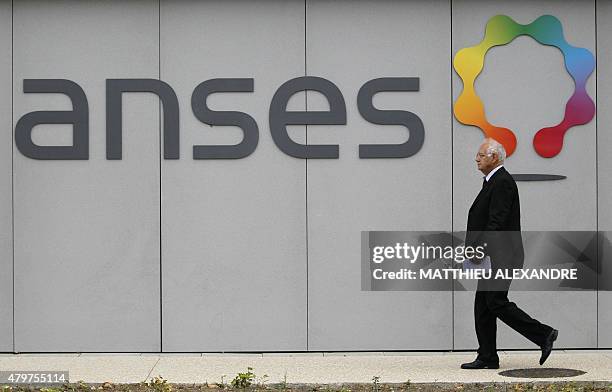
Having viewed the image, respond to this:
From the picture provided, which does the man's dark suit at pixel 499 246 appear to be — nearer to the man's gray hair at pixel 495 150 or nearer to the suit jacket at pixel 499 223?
the suit jacket at pixel 499 223

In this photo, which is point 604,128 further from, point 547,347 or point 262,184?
point 262,184

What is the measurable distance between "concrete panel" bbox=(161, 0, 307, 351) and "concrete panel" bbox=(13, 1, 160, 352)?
0.82 ft

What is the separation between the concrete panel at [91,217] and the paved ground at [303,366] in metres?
0.39

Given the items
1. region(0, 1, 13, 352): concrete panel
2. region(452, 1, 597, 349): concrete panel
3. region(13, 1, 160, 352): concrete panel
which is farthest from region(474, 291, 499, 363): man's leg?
region(0, 1, 13, 352): concrete panel

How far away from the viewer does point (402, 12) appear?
14.1 meters

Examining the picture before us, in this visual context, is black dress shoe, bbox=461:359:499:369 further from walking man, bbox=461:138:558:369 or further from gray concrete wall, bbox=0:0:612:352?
gray concrete wall, bbox=0:0:612:352

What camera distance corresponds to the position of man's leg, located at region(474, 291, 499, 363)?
12609 millimetres

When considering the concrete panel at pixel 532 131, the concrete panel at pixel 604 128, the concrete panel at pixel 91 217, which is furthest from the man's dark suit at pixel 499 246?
the concrete panel at pixel 91 217

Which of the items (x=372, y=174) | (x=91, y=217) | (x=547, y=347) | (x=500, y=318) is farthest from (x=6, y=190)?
(x=547, y=347)

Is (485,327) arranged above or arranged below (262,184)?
below

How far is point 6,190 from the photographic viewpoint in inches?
552

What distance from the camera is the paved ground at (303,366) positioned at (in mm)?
12188

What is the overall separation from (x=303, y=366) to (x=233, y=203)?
2.02 meters

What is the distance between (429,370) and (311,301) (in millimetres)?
1872
